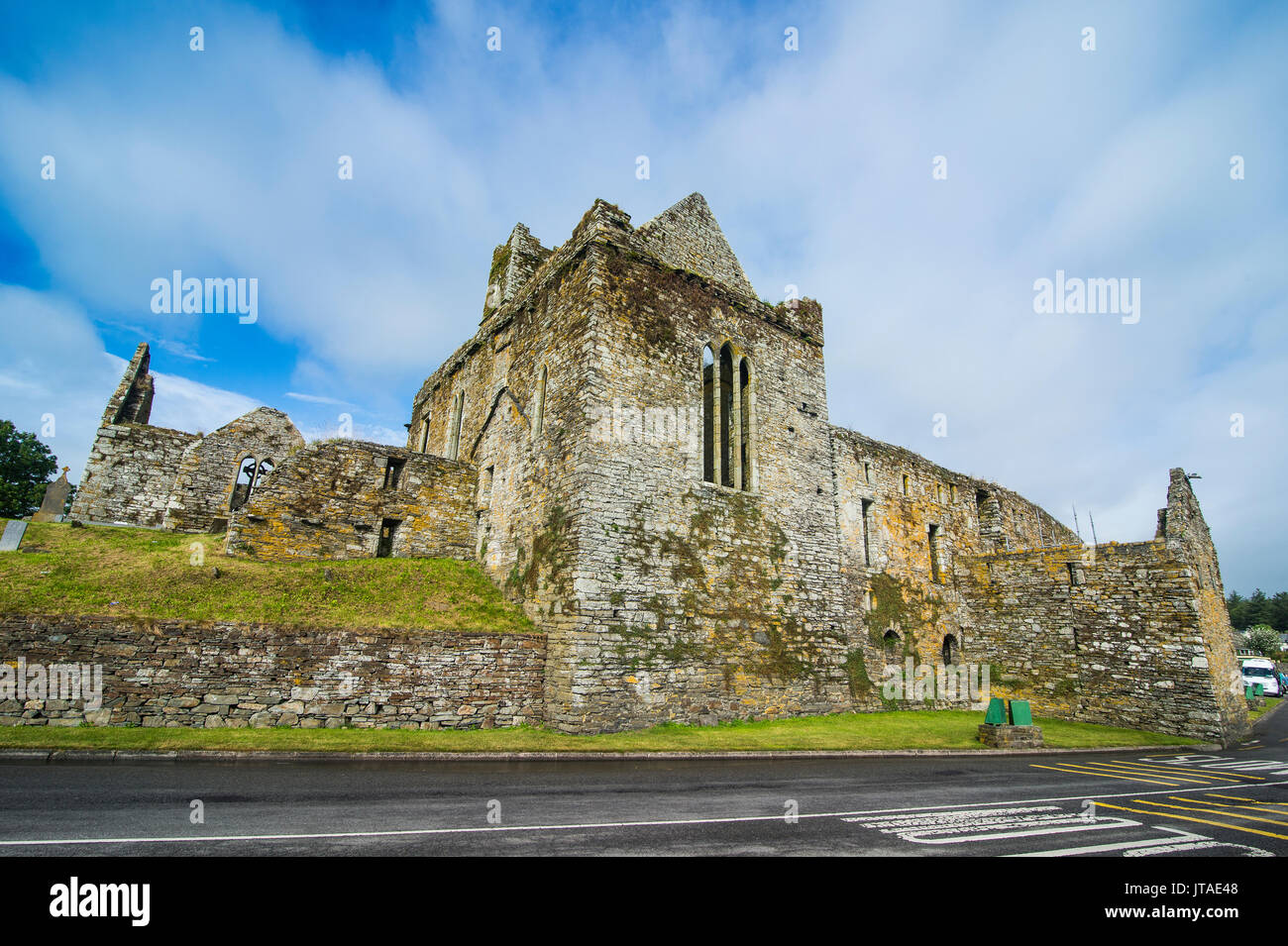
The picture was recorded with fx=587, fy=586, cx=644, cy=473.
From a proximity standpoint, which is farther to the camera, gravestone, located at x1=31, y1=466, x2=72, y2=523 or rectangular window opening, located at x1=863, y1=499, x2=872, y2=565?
rectangular window opening, located at x1=863, y1=499, x2=872, y2=565

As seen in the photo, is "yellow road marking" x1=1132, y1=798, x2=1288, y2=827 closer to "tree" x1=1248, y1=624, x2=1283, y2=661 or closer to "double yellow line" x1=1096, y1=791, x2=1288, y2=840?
"double yellow line" x1=1096, y1=791, x2=1288, y2=840

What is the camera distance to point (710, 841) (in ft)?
17.1

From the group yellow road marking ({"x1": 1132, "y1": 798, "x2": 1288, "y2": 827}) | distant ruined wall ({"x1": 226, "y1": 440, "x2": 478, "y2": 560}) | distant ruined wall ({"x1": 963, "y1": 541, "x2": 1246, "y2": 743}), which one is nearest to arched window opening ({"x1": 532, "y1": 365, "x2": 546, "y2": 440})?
distant ruined wall ({"x1": 226, "y1": 440, "x2": 478, "y2": 560})

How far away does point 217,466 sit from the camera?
1867 cm

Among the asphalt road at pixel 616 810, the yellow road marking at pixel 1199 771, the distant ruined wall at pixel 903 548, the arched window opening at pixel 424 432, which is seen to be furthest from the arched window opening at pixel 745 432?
the arched window opening at pixel 424 432

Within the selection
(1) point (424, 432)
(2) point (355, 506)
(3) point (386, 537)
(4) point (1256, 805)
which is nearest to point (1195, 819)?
(4) point (1256, 805)

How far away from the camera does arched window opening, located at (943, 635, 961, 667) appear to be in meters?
21.6

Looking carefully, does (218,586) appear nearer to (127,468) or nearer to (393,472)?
(393,472)

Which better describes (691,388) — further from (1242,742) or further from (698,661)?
(1242,742)

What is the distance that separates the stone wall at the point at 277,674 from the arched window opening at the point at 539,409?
545 cm

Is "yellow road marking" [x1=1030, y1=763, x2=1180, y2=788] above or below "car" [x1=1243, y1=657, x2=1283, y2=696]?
above

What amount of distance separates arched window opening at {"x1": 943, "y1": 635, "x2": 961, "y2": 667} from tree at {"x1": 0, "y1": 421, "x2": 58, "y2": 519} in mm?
56388

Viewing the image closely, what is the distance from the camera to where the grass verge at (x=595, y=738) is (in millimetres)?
9016

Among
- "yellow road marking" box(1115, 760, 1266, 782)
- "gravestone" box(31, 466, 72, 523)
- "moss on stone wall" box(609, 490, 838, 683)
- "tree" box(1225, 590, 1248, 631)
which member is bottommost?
"tree" box(1225, 590, 1248, 631)
